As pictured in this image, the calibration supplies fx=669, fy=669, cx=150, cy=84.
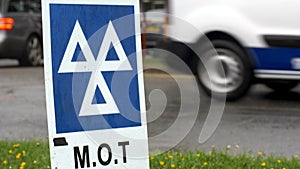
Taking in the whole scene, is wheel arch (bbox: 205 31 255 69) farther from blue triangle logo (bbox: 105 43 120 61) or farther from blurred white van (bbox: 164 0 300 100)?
blue triangle logo (bbox: 105 43 120 61)

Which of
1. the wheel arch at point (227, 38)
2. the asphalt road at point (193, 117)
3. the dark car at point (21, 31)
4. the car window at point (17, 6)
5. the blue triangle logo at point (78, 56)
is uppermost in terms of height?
the car window at point (17, 6)

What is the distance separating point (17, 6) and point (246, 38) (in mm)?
7524

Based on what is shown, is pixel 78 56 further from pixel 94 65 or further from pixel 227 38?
pixel 227 38

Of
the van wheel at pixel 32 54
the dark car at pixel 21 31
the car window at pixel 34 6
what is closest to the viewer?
the dark car at pixel 21 31

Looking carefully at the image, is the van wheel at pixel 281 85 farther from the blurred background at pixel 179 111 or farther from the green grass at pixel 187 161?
the green grass at pixel 187 161

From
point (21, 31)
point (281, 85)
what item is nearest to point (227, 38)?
point (281, 85)

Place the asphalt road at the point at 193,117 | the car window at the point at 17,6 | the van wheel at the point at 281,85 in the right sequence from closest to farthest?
the asphalt road at the point at 193,117, the van wheel at the point at 281,85, the car window at the point at 17,6

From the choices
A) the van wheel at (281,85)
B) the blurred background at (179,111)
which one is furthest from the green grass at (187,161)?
the van wheel at (281,85)

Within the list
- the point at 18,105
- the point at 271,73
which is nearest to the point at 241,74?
the point at 271,73

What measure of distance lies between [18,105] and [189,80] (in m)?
5.60

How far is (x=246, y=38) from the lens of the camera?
8.56 m

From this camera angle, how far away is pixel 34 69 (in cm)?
1401

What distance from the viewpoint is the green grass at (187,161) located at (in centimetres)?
479

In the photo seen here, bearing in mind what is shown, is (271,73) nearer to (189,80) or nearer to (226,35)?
(226,35)
